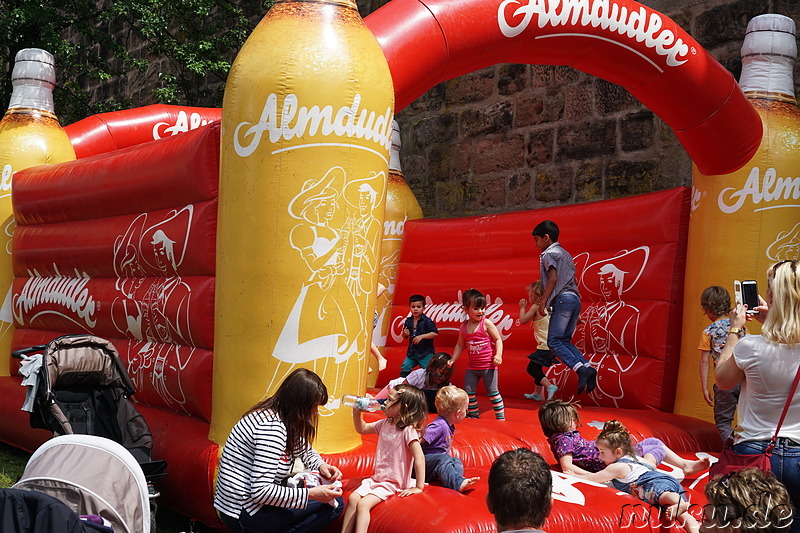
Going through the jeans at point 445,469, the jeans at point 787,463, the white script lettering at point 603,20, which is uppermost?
the white script lettering at point 603,20

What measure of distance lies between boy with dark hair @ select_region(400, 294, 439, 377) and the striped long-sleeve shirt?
3.29 meters

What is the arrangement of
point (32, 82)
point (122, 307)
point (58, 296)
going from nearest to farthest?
point (122, 307) → point (58, 296) → point (32, 82)

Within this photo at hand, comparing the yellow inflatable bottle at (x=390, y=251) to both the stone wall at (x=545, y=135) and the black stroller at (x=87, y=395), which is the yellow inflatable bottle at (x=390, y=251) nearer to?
the stone wall at (x=545, y=135)

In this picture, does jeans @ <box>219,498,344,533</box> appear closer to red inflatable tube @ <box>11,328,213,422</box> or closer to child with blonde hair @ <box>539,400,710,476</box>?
red inflatable tube @ <box>11,328,213,422</box>

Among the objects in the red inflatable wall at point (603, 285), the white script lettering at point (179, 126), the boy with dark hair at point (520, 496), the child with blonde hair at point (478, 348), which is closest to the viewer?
the boy with dark hair at point (520, 496)

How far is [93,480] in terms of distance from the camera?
2717 millimetres

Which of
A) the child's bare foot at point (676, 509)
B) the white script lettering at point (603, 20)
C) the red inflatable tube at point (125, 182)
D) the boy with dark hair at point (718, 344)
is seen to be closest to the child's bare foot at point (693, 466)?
the boy with dark hair at point (718, 344)

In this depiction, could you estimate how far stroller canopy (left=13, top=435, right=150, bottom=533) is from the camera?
2.63 m

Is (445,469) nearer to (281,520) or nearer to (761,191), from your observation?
(281,520)

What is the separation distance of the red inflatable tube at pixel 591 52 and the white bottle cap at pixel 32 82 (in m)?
3.78

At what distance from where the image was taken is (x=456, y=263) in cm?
760

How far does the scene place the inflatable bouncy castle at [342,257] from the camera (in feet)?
13.5

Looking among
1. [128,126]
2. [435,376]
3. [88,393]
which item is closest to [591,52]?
[435,376]

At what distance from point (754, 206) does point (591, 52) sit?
144 centimetres
